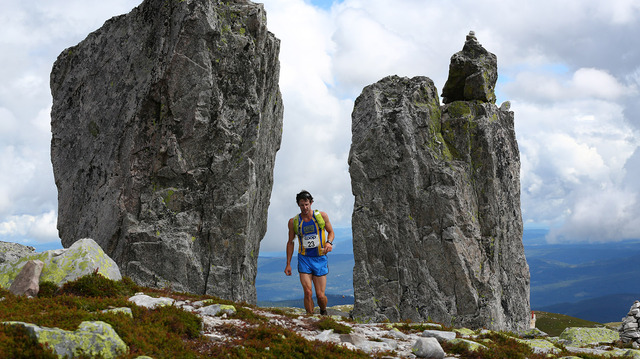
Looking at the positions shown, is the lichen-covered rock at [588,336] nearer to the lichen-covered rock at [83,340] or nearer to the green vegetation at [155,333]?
the green vegetation at [155,333]

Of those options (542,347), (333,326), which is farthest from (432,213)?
(333,326)

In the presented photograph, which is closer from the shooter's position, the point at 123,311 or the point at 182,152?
the point at 123,311

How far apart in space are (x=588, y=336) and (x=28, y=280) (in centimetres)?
2201

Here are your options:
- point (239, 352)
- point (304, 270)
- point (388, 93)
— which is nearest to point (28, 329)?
point (239, 352)

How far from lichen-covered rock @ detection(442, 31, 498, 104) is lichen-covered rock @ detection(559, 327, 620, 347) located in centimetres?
1642

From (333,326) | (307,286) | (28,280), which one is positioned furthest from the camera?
(307,286)

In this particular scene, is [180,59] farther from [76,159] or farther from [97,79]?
[76,159]

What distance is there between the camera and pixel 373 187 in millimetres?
28016

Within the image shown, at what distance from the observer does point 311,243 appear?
16734 millimetres

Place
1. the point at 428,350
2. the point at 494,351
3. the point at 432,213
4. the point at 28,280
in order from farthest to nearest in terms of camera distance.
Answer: the point at 432,213 → the point at 28,280 → the point at 494,351 → the point at 428,350

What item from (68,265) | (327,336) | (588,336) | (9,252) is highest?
(9,252)

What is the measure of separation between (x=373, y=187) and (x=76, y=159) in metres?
17.3

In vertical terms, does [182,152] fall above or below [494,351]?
above

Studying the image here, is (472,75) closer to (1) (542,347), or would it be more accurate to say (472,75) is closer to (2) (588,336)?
(2) (588,336)
